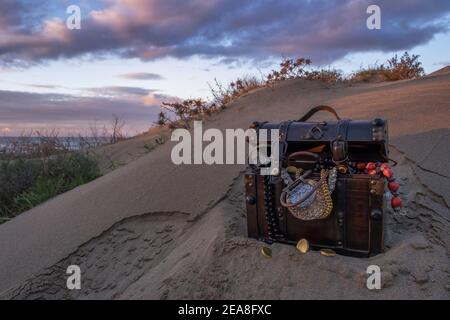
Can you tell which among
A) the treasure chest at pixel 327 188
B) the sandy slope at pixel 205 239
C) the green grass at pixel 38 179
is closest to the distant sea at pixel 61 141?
the green grass at pixel 38 179

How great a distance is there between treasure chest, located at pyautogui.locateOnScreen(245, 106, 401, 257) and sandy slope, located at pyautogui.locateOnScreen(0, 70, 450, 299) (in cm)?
14

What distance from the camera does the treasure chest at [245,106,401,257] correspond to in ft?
9.50

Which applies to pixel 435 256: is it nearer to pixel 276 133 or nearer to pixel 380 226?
pixel 380 226

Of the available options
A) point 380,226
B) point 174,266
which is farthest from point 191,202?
point 380,226

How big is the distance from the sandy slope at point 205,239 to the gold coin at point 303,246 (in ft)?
0.18

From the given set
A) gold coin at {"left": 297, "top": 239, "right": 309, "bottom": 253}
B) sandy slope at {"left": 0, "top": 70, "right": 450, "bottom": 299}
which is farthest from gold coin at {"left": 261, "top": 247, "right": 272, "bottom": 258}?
gold coin at {"left": 297, "top": 239, "right": 309, "bottom": 253}

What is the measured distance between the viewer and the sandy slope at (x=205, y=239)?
2879 millimetres

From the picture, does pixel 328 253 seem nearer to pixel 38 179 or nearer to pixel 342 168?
pixel 342 168

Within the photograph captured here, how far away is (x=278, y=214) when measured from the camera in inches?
126

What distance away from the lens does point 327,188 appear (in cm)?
292

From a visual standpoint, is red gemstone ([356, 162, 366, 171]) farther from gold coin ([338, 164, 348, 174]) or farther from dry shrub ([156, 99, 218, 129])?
dry shrub ([156, 99, 218, 129])
